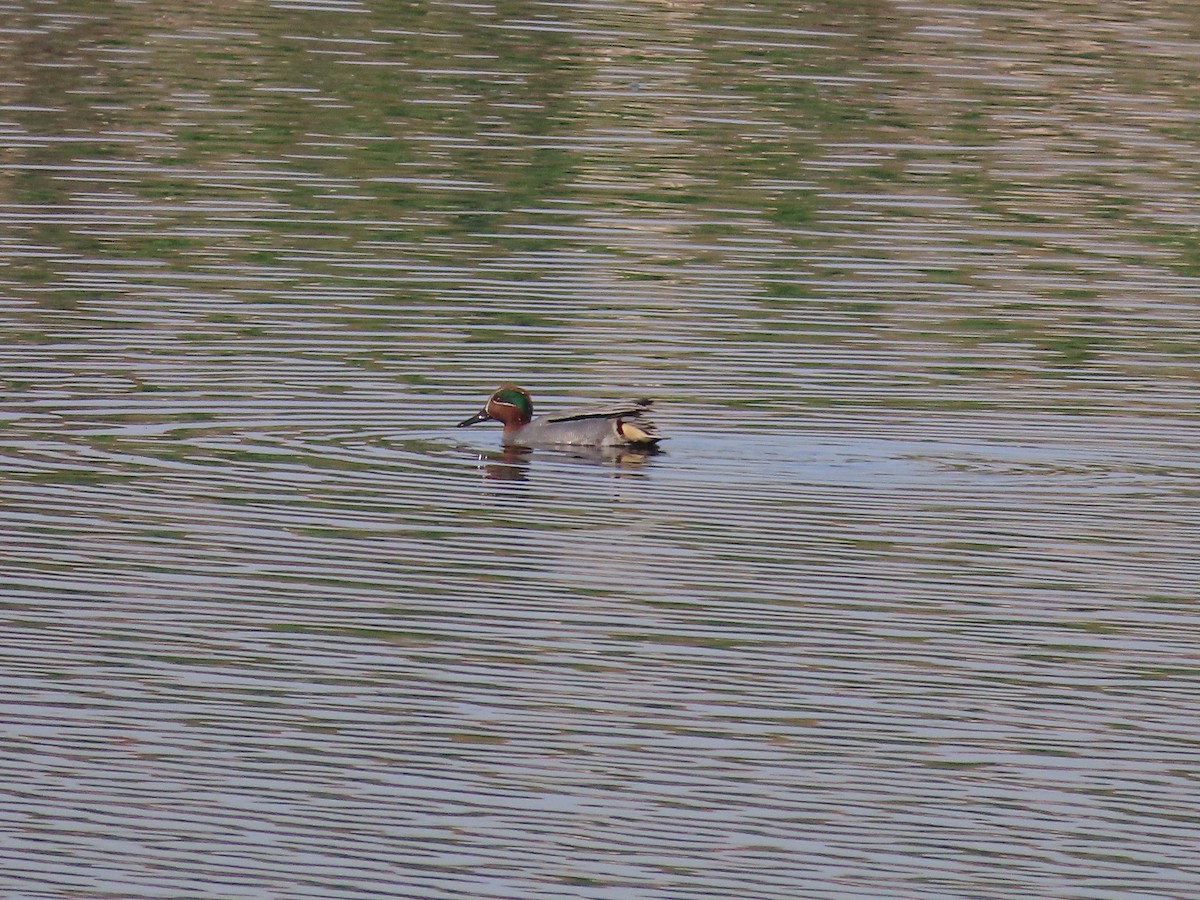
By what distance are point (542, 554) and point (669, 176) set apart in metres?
11.4

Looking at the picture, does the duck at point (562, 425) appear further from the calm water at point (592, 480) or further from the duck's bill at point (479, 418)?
the calm water at point (592, 480)

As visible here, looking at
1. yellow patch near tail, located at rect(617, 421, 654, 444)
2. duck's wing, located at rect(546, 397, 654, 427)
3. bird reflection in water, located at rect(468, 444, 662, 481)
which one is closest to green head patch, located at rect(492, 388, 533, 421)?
bird reflection in water, located at rect(468, 444, 662, 481)

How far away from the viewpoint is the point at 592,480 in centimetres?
1688

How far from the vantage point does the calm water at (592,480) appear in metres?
10.9

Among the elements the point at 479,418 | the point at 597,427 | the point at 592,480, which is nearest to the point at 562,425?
the point at 597,427

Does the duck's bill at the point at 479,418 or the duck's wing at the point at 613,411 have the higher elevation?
the duck's wing at the point at 613,411

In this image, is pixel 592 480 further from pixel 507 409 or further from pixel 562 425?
pixel 507 409

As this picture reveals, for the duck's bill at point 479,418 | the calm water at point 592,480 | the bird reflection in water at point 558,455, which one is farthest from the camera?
the duck's bill at point 479,418

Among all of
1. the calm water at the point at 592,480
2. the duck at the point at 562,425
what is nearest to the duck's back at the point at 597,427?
the duck at the point at 562,425

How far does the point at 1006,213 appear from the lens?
24.6m

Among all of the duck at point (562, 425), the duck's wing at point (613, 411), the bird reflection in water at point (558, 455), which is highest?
the duck's wing at point (613, 411)

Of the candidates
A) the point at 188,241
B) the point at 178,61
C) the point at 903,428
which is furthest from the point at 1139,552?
the point at 178,61

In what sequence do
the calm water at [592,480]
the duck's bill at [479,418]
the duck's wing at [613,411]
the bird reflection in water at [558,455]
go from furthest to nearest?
the duck's bill at [479,418], the bird reflection in water at [558,455], the duck's wing at [613,411], the calm water at [592,480]

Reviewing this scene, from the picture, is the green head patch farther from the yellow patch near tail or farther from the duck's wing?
the yellow patch near tail
